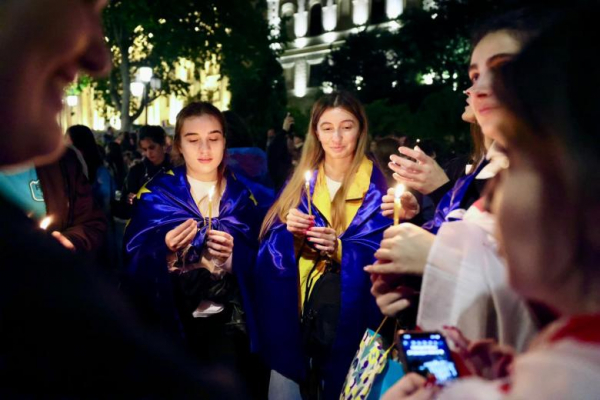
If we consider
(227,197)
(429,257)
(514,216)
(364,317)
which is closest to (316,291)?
(364,317)

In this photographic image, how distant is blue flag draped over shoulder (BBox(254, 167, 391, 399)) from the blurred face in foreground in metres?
2.95

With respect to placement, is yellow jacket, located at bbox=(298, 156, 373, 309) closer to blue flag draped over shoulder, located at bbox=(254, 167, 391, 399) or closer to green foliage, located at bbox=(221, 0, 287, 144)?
blue flag draped over shoulder, located at bbox=(254, 167, 391, 399)

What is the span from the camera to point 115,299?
40.6 inches

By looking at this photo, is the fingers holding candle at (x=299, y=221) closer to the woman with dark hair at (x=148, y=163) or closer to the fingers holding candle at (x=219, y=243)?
the fingers holding candle at (x=219, y=243)

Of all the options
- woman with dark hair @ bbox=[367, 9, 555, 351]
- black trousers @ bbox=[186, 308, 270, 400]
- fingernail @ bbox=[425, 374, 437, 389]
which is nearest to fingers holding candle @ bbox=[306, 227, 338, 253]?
black trousers @ bbox=[186, 308, 270, 400]

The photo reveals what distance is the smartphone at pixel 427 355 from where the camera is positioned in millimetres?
1545

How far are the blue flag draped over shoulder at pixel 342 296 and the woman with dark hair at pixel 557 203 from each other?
2830mm

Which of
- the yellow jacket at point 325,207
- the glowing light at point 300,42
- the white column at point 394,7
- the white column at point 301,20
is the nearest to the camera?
the yellow jacket at point 325,207

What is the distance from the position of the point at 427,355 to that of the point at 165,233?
3043mm

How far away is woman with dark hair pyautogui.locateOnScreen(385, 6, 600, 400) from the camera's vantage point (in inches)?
39.0

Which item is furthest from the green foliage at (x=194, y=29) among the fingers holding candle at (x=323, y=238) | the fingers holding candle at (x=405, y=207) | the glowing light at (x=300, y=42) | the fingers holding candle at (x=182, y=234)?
the glowing light at (x=300, y=42)

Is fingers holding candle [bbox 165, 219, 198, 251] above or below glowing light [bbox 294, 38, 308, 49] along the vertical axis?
below

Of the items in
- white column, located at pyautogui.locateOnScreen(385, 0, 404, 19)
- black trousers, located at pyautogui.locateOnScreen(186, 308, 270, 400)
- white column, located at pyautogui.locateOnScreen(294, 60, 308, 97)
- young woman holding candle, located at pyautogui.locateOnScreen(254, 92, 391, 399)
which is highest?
white column, located at pyautogui.locateOnScreen(385, 0, 404, 19)

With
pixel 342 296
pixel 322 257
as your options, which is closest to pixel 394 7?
pixel 322 257
